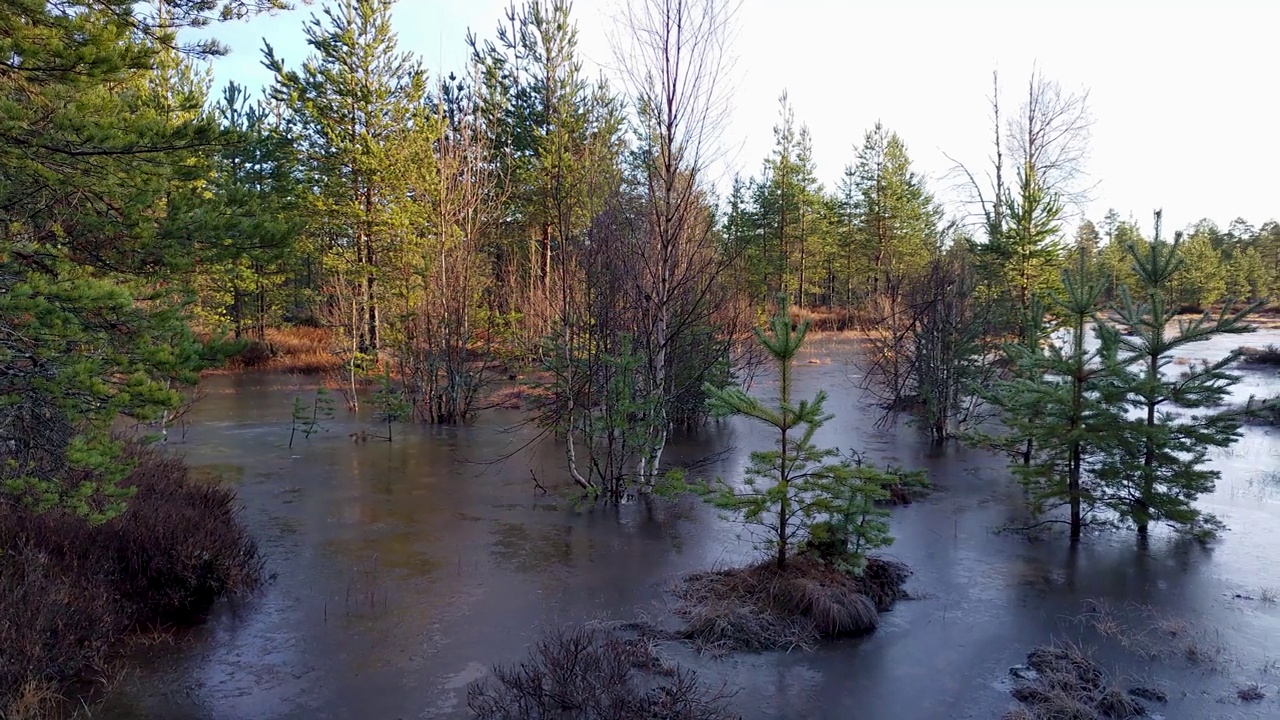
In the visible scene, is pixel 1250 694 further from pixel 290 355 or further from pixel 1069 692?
pixel 290 355

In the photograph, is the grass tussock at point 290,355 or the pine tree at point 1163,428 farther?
the grass tussock at point 290,355

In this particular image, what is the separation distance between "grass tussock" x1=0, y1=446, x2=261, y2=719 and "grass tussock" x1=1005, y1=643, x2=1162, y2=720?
5.84 metres

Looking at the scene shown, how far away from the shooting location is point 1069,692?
5.07 metres

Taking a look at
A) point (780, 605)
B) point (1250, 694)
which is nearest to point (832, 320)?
point (780, 605)

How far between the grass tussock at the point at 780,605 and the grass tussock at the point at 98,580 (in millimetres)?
3987

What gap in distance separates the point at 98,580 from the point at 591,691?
402 centimetres

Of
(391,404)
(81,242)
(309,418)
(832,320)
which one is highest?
(81,242)

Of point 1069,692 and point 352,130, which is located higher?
point 352,130

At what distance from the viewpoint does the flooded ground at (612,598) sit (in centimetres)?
518

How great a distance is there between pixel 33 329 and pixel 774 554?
19.2 ft

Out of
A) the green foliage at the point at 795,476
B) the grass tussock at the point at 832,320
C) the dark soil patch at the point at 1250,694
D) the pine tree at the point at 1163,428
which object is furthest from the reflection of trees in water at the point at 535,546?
the grass tussock at the point at 832,320

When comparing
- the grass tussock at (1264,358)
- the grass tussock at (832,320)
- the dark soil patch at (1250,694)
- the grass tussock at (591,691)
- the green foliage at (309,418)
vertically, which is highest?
the grass tussock at (832,320)

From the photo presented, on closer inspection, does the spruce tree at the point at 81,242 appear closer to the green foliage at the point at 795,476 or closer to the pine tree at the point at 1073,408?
the green foliage at the point at 795,476

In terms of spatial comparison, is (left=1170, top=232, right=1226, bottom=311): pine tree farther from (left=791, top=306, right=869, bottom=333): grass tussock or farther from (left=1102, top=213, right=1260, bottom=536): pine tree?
(left=1102, top=213, right=1260, bottom=536): pine tree
